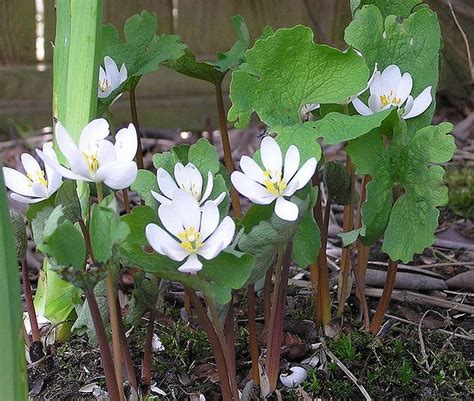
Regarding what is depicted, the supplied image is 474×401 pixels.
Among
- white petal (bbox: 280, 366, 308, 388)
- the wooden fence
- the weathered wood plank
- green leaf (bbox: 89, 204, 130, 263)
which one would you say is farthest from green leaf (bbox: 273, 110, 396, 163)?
the weathered wood plank

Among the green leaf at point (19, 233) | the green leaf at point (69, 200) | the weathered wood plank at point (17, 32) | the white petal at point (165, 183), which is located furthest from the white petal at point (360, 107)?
the weathered wood plank at point (17, 32)

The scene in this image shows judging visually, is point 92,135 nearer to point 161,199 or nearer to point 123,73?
point 161,199

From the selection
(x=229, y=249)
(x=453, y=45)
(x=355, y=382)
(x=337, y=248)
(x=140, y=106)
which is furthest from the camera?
(x=140, y=106)

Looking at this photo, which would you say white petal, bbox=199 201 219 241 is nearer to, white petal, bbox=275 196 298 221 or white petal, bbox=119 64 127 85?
white petal, bbox=275 196 298 221

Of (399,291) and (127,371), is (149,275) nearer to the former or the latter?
(127,371)

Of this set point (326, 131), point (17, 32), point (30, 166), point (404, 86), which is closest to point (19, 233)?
point (30, 166)

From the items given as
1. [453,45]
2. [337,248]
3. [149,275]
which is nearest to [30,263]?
[337,248]

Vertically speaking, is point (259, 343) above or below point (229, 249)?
below
